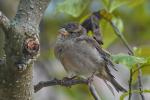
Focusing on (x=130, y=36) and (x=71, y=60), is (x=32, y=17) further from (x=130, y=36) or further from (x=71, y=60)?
(x=130, y=36)

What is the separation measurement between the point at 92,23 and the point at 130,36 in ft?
5.72

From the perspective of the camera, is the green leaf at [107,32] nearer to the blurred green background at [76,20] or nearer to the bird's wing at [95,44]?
the bird's wing at [95,44]

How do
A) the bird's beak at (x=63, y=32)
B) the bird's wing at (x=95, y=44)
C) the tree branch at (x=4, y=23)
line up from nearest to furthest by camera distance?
the tree branch at (x=4, y=23) < the bird's wing at (x=95, y=44) < the bird's beak at (x=63, y=32)

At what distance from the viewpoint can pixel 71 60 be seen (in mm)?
2588

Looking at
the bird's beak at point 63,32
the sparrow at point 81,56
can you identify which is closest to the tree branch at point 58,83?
the sparrow at point 81,56

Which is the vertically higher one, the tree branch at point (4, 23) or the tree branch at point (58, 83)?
the tree branch at point (4, 23)

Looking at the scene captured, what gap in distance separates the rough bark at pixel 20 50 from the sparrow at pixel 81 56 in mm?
1058

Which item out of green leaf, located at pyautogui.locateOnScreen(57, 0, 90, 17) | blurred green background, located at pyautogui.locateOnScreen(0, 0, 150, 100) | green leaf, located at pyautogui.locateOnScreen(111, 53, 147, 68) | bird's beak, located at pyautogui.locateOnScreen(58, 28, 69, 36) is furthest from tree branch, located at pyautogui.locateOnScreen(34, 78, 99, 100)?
blurred green background, located at pyautogui.locateOnScreen(0, 0, 150, 100)

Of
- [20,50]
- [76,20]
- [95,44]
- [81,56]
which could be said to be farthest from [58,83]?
[76,20]

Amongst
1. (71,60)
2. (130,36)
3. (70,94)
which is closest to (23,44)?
(71,60)

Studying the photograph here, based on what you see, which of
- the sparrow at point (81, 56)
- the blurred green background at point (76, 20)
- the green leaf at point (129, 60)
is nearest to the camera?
the green leaf at point (129, 60)

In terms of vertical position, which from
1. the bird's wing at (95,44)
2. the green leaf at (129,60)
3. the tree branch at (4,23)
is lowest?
the green leaf at (129,60)

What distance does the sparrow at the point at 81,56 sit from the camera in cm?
257

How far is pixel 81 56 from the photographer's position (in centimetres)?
264
